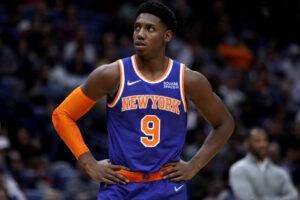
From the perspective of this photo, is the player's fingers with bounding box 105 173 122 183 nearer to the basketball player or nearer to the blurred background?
the basketball player

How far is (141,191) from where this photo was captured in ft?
13.1

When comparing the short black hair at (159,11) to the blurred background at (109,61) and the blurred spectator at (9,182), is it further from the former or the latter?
the blurred spectator at (9,182)

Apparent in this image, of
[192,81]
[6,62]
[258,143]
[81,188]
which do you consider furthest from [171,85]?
[6,62]

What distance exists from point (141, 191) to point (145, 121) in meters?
0.49

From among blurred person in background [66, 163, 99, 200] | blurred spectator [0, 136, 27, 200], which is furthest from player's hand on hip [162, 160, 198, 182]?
blurred person in background [66, 163, 99, 200]

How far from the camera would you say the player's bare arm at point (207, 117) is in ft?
13.7

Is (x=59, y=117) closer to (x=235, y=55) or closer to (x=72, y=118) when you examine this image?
(x=72, y=118)

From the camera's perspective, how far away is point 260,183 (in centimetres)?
696

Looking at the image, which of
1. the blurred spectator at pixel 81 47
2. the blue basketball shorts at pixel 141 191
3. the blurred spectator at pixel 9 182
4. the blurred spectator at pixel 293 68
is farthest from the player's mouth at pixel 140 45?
the blurred spectator at pixel 293 68

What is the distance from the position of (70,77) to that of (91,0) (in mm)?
3531

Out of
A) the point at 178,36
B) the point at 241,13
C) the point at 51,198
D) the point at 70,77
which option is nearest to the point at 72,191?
the point at 51,198

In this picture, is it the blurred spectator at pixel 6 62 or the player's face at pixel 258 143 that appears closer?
the player's face at pixel 258 143

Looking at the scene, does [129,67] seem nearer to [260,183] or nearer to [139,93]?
[139,93]

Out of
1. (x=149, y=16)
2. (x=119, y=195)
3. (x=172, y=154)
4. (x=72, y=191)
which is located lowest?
(x=72, y=191)
